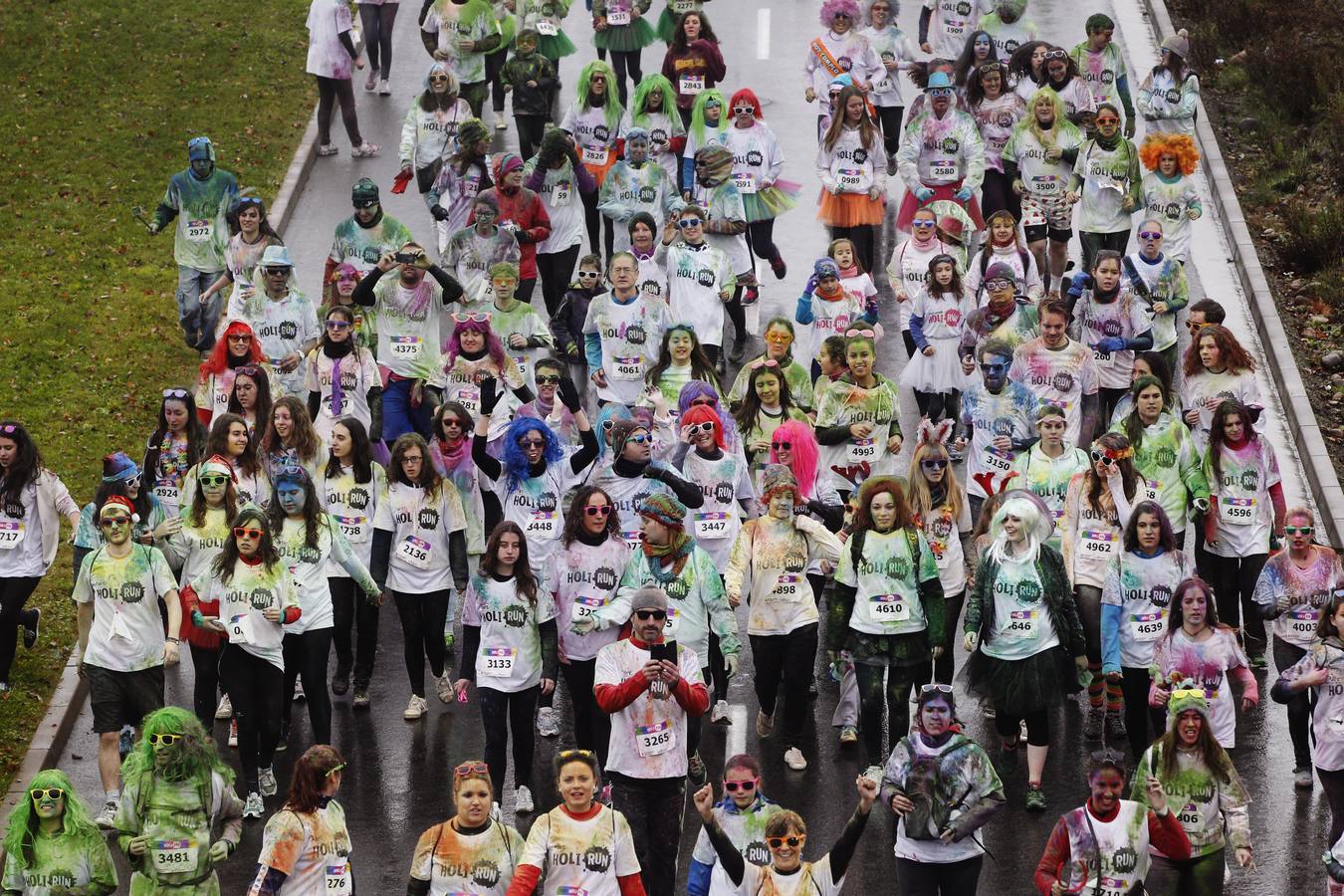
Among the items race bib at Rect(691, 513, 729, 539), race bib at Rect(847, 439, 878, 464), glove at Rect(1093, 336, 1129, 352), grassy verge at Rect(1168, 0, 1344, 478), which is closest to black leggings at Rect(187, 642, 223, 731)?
race bib at Rect(691, 513, 729, 539)

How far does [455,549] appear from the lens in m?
15.4

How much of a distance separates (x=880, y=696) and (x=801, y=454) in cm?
190

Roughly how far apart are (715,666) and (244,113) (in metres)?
13.8

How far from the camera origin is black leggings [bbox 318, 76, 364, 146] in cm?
2506

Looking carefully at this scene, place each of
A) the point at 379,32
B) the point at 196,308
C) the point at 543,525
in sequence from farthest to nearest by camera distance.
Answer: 1. the point at 379,32
2. the point at 196,308
3. the point at 543,525

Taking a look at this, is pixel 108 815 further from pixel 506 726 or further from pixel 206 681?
pixel 506 726

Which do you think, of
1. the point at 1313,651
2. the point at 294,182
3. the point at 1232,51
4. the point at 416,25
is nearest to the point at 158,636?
the point at 1313,651

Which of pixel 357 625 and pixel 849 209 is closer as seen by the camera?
pixel 357 625

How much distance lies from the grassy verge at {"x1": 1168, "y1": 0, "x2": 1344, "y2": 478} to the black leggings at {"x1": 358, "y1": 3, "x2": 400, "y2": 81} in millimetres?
9485

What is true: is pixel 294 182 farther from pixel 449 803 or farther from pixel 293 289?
pixel 449 803

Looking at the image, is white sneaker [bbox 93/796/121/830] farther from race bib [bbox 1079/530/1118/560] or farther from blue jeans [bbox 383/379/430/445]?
race bib [bbox 1079/530/1118/560]

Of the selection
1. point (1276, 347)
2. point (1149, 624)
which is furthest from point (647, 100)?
point (1149, 624)

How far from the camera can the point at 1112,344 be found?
1814 cm

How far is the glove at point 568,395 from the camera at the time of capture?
1664 centimetres
